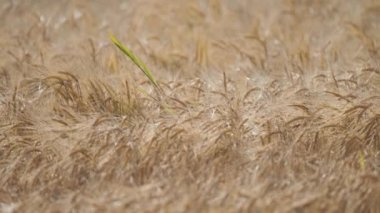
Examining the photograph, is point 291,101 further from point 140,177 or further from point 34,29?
point 34,29

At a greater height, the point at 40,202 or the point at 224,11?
the point at 224,11

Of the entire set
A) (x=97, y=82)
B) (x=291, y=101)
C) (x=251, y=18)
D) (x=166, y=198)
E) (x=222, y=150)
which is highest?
(x=251, y=18)

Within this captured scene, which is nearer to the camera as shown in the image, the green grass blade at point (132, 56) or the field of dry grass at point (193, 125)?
the field of dry grass at point (193, 125)

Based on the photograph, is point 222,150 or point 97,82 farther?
point 97,82

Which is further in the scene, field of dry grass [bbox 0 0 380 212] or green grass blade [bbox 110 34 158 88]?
green grass blade [bbox 110 34 158 88]

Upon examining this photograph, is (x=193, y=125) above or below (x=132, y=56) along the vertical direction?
below

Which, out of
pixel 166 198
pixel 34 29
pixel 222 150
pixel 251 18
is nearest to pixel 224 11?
pixel 251 18

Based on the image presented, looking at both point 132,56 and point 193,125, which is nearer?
point 193,125

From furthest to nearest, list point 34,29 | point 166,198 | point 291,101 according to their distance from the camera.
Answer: point 34,29
point 291,101
point 166,198
